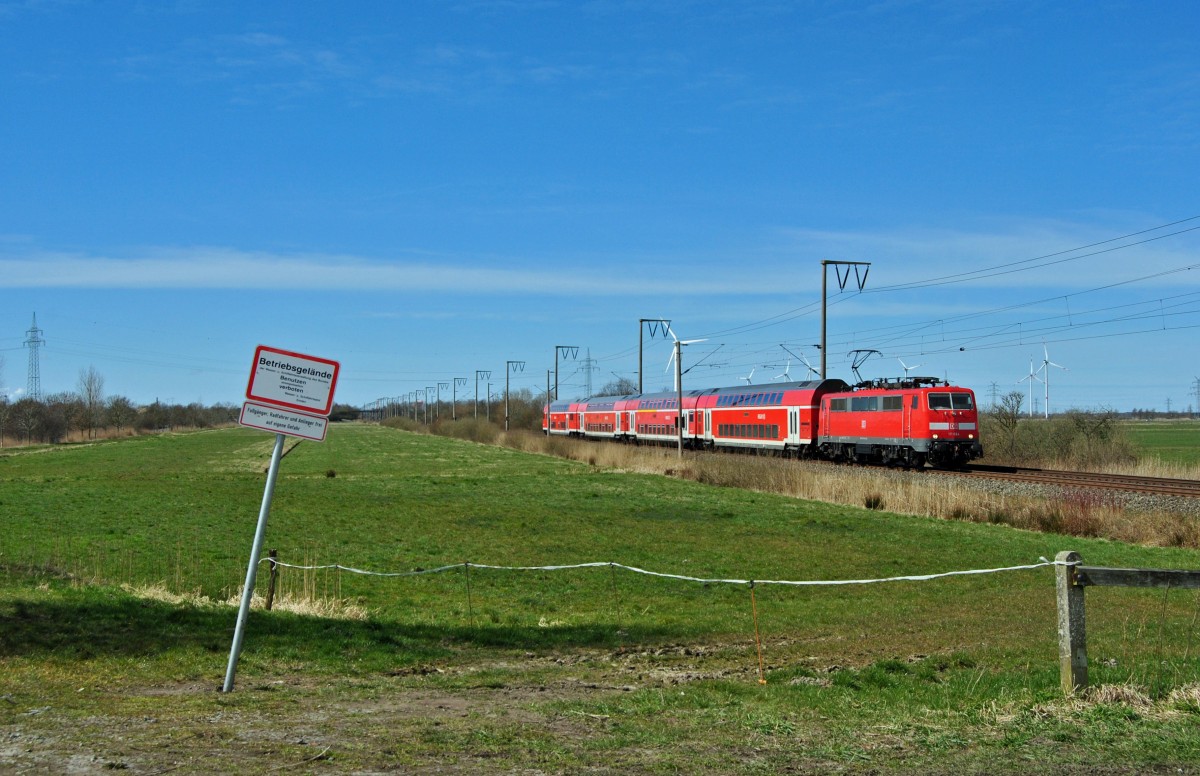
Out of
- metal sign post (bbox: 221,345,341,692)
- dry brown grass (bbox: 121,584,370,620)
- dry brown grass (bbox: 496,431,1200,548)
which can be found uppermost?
metal sign post (bbox: 221,345,341,692)

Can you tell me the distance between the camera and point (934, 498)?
1277 inches

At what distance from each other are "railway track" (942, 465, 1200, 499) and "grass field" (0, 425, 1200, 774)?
5.65 metres

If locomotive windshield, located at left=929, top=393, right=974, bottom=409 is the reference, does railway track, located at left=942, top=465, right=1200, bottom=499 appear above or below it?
below

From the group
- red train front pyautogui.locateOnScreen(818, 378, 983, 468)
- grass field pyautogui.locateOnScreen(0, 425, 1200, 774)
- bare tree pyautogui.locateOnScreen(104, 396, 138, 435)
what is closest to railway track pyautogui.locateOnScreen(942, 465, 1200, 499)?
red train front pyautogui.locateOnScreen(818, 378, 983, 468)

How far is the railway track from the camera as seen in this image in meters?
29.8

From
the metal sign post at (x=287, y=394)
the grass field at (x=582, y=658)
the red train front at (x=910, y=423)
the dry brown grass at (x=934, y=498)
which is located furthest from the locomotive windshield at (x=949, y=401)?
the metal sign post at (x=287, y=394)

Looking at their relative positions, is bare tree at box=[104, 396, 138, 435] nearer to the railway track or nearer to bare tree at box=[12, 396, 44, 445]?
bare tree at box=[12, 396, 44, 445]

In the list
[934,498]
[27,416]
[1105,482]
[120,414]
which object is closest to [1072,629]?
[934,498]

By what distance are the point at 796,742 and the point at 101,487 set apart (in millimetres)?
43387

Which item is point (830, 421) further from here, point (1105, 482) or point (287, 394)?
point (287, 394)

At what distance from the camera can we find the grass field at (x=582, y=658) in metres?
7.04

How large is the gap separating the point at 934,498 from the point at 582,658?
903 inches

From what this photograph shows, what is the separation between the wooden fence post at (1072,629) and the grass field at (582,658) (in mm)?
193

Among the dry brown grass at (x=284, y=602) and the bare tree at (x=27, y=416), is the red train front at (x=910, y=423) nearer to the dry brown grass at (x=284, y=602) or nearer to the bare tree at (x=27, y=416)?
the dry brown grass at (x=284, y=602)
